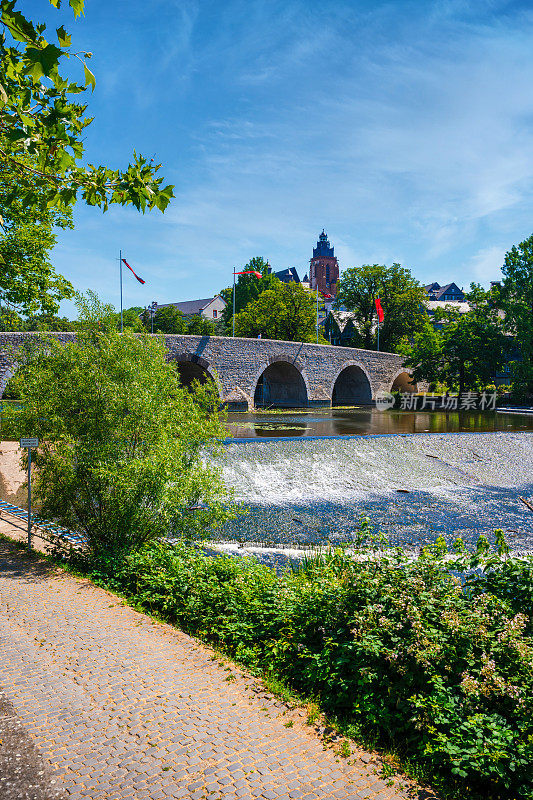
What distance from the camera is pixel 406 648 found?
394 cm

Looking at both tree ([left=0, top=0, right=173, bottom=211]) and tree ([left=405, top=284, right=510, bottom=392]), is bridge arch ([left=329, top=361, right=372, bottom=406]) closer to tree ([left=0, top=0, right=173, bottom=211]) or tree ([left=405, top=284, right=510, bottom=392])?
tree ([left=405, top=284, right=510, bottom=392])

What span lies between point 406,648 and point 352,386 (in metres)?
40.1

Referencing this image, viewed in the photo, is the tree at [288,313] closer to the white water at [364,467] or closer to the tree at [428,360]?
the tree at [428,360]

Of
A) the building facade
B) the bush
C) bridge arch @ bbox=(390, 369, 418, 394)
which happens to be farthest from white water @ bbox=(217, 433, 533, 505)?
the building facade

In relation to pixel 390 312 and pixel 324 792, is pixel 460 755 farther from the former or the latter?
pixel 390 312

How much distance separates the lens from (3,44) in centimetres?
398

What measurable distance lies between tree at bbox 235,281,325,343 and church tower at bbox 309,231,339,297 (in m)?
70.9

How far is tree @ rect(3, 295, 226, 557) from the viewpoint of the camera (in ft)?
23.4

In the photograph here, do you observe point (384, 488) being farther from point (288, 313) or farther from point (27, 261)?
point (288, 313)

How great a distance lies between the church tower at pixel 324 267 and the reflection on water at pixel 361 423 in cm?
8671

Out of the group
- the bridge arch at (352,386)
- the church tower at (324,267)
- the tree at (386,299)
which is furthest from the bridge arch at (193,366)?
the church tower at (324,267)

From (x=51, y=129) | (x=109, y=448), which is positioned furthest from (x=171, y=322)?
(x=51, y=129)

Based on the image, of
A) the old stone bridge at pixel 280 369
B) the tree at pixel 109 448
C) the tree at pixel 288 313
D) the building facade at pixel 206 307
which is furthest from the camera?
the building facade at pixel 206 307

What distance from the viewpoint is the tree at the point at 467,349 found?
126 feet
